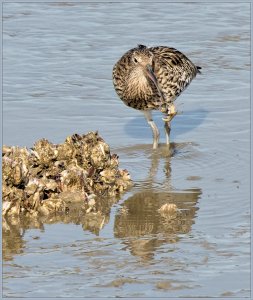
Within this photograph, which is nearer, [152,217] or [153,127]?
[152,217]

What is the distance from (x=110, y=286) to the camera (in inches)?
295

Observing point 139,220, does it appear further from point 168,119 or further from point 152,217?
point 168,119

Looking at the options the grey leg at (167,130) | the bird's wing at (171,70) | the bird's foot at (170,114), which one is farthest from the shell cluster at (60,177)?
the bird's wing at (171,70)

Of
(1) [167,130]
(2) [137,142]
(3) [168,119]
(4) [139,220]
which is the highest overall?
(3) [168,119]

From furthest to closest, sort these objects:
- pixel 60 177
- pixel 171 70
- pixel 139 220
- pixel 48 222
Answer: pixel 171 70 < pixel 60 177 < pixel 139 220 < pixel 48 222

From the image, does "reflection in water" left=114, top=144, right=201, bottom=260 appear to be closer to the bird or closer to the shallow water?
the shallow water

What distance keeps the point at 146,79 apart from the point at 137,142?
2.59 ft

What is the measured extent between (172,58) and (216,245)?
4670mm

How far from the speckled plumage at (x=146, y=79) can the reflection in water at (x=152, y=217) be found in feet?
5.44

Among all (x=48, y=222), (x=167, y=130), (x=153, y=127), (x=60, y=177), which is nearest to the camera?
(x=48, y=222)

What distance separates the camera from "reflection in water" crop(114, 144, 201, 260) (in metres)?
8.59

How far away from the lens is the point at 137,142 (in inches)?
475

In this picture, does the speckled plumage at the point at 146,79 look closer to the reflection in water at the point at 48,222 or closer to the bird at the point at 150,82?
the bird at the point at 150,82

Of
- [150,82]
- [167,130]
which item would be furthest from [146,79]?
[167,130]
